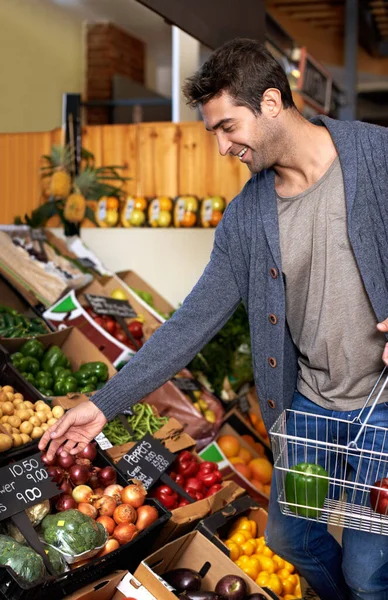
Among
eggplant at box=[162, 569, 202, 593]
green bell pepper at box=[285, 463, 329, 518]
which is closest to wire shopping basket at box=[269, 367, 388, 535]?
green bell pepper at box=[285, 463, 329, 518]

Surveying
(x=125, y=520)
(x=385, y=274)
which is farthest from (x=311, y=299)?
(x=125, y=520)

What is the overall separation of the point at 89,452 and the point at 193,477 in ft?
2.00

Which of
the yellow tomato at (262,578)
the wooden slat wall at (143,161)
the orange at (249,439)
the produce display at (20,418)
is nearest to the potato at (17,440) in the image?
the produce display at (20,418)

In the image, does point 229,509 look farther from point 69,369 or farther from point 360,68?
point 360,68

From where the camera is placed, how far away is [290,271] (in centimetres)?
230

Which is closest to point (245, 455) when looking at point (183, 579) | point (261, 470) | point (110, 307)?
point (261, 470)

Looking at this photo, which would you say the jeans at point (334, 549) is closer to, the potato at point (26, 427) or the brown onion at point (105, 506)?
the brown onion at point (105, 506)

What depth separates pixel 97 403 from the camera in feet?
7.41

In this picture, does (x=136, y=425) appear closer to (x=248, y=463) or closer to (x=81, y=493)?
(x=81, y=493)

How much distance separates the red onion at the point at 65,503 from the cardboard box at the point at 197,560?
341 millimetres

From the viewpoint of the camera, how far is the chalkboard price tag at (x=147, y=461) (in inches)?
122

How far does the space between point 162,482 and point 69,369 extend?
0.84 m

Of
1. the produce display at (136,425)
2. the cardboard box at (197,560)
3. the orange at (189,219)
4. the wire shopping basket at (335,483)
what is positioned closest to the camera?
the wire shopping basket at (335,483)

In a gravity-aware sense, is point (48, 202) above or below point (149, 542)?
above
